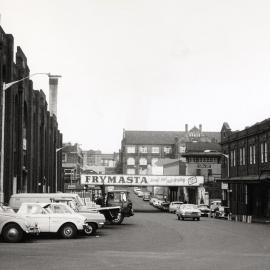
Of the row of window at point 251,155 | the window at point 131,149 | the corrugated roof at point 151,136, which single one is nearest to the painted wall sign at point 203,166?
the row of window at point 251,155

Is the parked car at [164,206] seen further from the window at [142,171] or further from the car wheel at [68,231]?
the window at [142,171]

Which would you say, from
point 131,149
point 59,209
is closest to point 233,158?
point 59,209

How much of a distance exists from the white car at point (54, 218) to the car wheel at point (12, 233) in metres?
1.94

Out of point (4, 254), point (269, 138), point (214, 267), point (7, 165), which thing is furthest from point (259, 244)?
point (269, 138)

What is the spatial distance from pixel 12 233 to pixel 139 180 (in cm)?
5694

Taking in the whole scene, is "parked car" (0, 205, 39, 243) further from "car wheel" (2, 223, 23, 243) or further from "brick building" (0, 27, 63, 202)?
"brick building" (0, 27, 63, 202)

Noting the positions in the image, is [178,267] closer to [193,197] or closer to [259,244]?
[259,244]

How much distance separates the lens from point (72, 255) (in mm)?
16922

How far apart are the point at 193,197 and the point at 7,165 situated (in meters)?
48.7

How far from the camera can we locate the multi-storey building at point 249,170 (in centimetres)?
5064

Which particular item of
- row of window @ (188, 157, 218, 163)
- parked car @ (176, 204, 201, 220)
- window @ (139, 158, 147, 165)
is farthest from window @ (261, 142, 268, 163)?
window @ (139, 158, 147, 165)

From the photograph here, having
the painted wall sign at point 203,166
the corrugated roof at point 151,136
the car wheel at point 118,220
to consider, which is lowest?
the car wheel at point 118,220

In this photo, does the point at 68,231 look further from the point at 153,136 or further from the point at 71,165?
the point at 153,136

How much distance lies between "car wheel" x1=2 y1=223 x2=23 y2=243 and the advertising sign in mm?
55512
